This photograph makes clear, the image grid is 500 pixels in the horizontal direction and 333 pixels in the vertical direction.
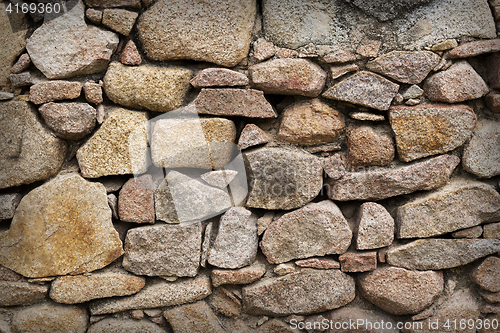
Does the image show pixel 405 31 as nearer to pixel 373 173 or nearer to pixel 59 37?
pixel 373 173

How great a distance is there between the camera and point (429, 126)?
1.50 metres

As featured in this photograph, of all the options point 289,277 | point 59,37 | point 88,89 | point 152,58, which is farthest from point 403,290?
point 59,37

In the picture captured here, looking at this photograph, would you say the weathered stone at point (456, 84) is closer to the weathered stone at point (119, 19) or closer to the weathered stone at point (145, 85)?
the weathered stone at point (145, 85)

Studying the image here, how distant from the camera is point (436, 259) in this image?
1.54 meters

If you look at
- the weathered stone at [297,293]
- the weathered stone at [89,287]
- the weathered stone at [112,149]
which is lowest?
the weathered stone at [89,287]

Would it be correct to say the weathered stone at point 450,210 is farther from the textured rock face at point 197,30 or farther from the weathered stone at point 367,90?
the textured rock face at point 197,30

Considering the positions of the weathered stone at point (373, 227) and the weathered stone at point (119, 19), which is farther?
the weathered stone at point (373, 227)

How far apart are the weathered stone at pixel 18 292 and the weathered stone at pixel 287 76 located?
137 cm

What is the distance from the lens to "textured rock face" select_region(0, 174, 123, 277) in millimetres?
1429

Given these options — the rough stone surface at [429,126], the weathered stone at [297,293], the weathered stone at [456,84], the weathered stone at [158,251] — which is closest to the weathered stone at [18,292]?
the weathered stone at [158,251]

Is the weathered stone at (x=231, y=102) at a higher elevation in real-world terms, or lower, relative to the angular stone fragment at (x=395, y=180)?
higher

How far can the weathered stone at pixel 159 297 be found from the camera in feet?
4.89

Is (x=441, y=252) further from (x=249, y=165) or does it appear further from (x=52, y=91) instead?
(x=52, y=91)

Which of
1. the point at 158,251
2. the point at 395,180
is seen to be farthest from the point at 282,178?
the point at 158,251
